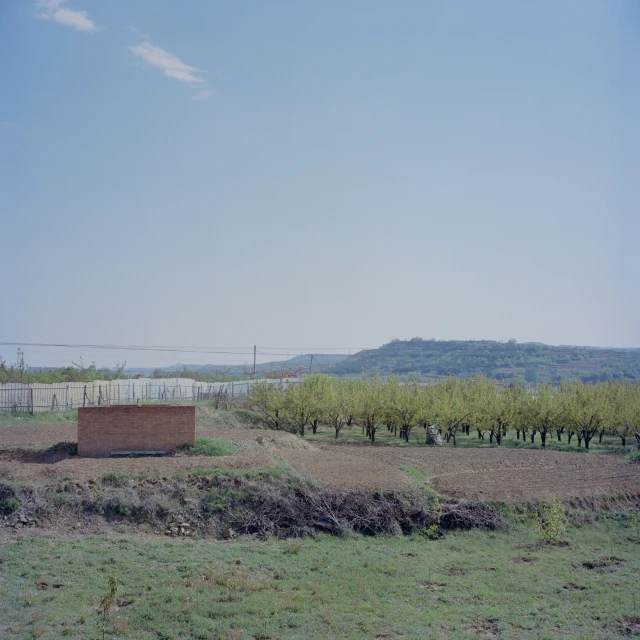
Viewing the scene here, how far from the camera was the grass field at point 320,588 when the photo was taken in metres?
11.5

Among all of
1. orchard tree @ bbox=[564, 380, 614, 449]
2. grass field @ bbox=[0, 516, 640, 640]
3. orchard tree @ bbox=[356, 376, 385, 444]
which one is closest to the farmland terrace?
grass field @ bbox=[0, 516, 640, 640]

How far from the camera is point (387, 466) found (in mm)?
26328

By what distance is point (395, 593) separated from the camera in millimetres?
13539

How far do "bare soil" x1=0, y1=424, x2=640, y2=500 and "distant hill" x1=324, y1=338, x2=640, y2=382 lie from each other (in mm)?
104400

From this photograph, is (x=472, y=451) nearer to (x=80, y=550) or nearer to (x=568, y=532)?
(x=568, y=532)

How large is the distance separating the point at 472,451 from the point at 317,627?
2533 centimetres

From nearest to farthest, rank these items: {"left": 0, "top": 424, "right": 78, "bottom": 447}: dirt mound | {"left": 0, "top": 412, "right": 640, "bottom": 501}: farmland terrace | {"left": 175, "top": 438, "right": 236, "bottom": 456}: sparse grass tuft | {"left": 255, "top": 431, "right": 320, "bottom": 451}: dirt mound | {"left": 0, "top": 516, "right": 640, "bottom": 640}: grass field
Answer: {"left": 0, "top": 516, "right": 640, "bottom": 640}: grass field → {"left": 0, "top": 412, "right": 640, "bottom": 501}: farmland terrace → {"left": 175, "top": 438, "right": 236, "bottom": 456}: sparse grass tuft → {"left": 0, "top": 424, "right": 78, "bottom": 447}: dirt mound → {"left": 255, "top": 431, "right": 320, "bottom": 451}: dirt mound

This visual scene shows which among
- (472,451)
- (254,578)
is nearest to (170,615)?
(254,578)

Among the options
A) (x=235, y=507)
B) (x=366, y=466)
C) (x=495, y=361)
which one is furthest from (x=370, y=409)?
(x=495, y=361)

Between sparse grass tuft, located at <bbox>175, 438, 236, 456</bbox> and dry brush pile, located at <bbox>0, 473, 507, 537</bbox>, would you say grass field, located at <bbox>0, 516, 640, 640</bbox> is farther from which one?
sparse grass tuft, located at <bbox>175, 438, 236, 456</bbox>

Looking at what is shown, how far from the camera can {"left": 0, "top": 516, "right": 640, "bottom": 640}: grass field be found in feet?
37.7

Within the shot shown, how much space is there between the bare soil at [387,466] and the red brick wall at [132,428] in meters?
1.38

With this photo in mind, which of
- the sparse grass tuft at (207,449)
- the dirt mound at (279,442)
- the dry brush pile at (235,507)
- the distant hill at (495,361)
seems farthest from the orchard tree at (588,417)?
the distant hill at (495,361)

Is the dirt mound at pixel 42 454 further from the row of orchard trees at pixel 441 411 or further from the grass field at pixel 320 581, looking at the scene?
the row of orchard trees at pixel 441 411
